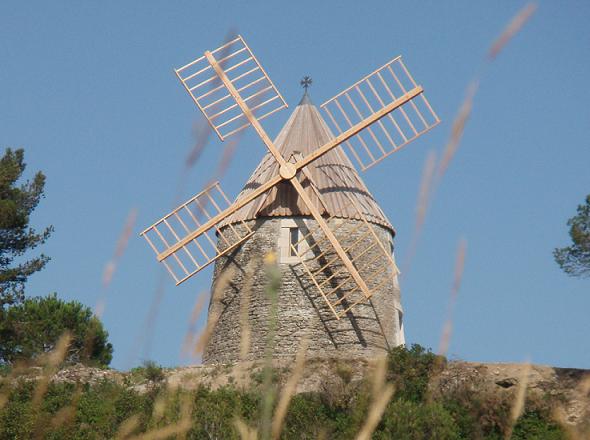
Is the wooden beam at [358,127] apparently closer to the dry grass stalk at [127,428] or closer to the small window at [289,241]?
the small window at [289,241]

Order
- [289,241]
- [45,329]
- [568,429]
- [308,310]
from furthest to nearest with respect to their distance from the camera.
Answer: [45,329]
[289,241]
[308,310]
[568,429]

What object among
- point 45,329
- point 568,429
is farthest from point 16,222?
point 568,429

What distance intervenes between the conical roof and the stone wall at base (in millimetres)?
232

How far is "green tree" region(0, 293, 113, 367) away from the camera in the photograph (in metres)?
22.6

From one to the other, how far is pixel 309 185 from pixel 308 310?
2.42 meters

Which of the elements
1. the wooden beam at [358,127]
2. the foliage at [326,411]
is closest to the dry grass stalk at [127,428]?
the foliage at [326,411]

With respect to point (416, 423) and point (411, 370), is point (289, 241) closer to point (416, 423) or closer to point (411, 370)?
point (411, 370)

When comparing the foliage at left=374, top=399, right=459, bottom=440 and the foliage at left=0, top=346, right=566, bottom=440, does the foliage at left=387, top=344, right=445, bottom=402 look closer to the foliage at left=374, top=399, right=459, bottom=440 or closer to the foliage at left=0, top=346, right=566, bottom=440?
the foliage at left=0, top=346, right=566, bottom=440

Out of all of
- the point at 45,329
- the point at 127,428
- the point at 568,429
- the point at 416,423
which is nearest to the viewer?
the point at 127,428

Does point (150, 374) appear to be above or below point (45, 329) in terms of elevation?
below

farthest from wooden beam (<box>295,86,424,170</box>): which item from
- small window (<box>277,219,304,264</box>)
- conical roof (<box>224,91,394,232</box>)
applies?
small window (<box>277,219,304,264</box>)

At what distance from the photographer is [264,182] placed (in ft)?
63.6

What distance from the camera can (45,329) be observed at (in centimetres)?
2486

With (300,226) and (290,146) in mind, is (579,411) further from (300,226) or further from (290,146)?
(290,146)
